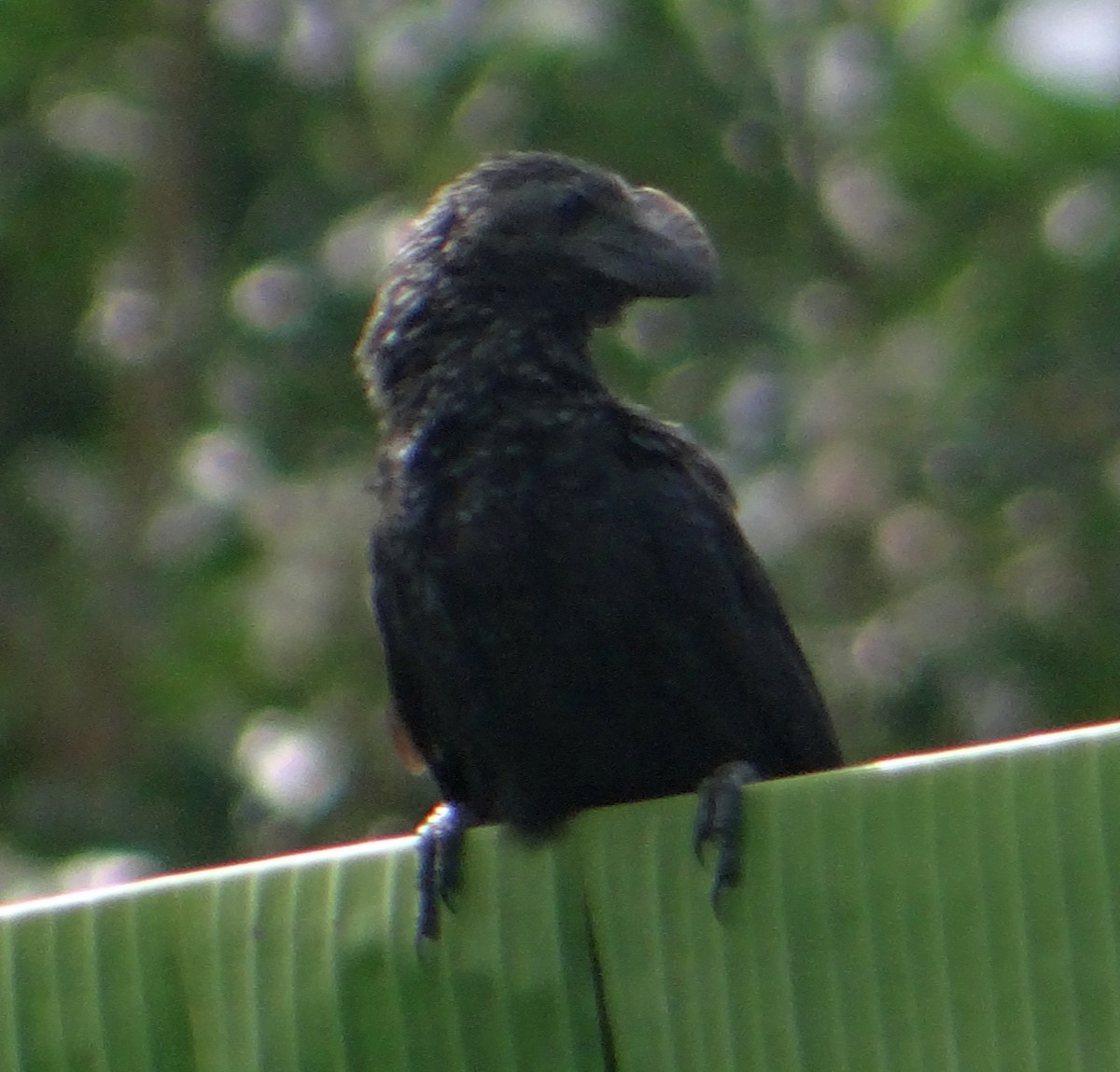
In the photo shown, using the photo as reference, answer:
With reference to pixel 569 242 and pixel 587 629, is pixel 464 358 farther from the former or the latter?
pixel 587 629

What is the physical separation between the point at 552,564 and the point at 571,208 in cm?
70

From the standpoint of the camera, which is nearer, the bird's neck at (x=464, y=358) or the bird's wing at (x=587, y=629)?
the bird's wing at (x=587, y=629)

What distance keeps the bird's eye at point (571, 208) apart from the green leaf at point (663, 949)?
44.3 inches

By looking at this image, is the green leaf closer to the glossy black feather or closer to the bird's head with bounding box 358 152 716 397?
the glossy black feather

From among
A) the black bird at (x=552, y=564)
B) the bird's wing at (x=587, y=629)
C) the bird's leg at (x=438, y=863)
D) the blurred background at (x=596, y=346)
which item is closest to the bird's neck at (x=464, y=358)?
the black bird at (x=552, y=564)

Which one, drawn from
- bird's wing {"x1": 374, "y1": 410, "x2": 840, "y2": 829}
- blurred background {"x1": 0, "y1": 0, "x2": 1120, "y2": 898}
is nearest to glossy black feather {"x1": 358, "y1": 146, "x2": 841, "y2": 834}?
bird's wing {"x1": 374, "y1": 410, "x2": 840, "y2": 829}

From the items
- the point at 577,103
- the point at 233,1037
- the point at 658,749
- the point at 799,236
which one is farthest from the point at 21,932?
the point at 799,236

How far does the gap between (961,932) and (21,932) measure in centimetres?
107

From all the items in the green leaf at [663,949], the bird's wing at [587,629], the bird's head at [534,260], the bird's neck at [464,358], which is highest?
the bird's head at [534,260]

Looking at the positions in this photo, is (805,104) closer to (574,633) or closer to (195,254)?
(195,254)

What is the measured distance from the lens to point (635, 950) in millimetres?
2330

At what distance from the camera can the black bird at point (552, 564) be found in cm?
284

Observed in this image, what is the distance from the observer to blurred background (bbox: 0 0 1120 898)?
15.4ft

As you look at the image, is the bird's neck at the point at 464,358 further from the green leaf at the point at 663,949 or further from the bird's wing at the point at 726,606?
the green leaf at the point at 663,949
